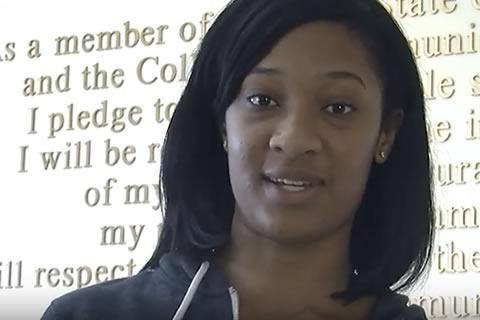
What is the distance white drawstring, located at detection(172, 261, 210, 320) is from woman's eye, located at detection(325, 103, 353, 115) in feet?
0.47

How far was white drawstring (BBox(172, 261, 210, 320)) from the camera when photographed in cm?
74

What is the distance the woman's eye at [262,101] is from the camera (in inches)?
27.7

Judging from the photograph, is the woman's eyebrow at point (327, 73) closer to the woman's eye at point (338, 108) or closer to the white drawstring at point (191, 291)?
the woman's eye at point (338, 108)

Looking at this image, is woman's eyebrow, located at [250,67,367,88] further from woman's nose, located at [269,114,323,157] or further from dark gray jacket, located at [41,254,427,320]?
dark gray jacket, located at [41,254,427,320]

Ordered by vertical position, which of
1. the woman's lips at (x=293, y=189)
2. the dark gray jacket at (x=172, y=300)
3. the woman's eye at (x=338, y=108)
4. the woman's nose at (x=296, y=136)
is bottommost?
the dark gray jacket at (x=172, y=300)

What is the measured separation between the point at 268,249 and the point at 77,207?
2.51 ft

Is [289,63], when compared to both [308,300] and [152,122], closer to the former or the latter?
[308,300]

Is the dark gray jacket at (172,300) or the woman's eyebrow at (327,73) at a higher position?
the woman's eyebrow at (327,73)

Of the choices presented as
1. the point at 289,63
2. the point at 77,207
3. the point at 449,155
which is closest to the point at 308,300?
the point at 289,63

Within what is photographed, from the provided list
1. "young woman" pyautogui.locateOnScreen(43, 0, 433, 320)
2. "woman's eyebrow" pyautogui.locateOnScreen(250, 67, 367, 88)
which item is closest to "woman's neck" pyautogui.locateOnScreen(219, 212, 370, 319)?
"young woman" pyautogui.locateOnScreen(43, 0, 433, 320)

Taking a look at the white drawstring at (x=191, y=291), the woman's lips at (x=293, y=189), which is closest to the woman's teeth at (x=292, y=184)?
the woman's lips at (x=293, y=189)

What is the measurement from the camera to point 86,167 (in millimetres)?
1476

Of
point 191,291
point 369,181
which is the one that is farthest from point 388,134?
point 191,291

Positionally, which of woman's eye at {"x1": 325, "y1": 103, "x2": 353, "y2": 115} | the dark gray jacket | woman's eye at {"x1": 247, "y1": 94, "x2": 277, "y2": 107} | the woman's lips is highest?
woman's eye at {"x1": 247, "y1": 94, "x2": 277, "y2": 107}
